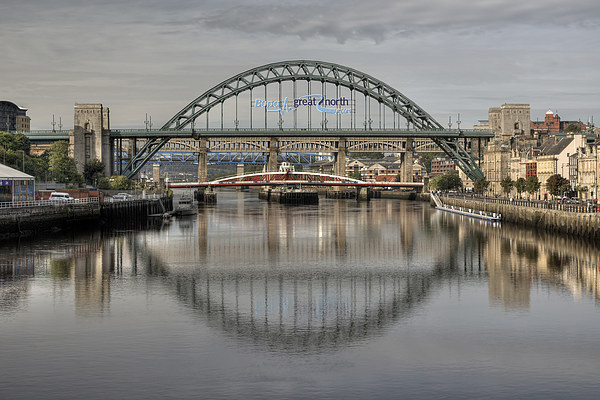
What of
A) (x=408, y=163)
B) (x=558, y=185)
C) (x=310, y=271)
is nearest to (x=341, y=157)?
(x=408, y=163)

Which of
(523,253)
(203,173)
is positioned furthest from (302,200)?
(523,253)

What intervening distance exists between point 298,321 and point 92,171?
99.7 meters

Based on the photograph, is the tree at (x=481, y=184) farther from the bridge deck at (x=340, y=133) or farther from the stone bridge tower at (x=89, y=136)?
the stone bridge tower at (x=89, y=136)

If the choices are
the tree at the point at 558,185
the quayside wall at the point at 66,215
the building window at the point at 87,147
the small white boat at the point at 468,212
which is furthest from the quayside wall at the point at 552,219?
the building window at the point at 87,147

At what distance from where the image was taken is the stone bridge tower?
5487 inches

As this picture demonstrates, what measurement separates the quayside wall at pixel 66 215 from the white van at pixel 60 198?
3.86 feet

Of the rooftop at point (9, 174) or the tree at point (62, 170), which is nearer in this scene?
the rooftop at point (9, 174)

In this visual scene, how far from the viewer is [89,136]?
14062 cm

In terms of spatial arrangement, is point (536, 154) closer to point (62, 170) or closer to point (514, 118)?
point (514, 118)

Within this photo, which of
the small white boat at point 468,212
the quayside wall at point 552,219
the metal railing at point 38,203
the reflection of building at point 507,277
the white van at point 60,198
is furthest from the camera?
the small white boat at point 468,212

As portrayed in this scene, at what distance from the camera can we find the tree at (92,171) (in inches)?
4983

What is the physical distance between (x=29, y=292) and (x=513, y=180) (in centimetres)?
10243

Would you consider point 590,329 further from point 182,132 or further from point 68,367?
point 182,132

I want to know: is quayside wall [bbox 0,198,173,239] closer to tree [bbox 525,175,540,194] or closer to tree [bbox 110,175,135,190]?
tree [bbox 110,175,135,190]
